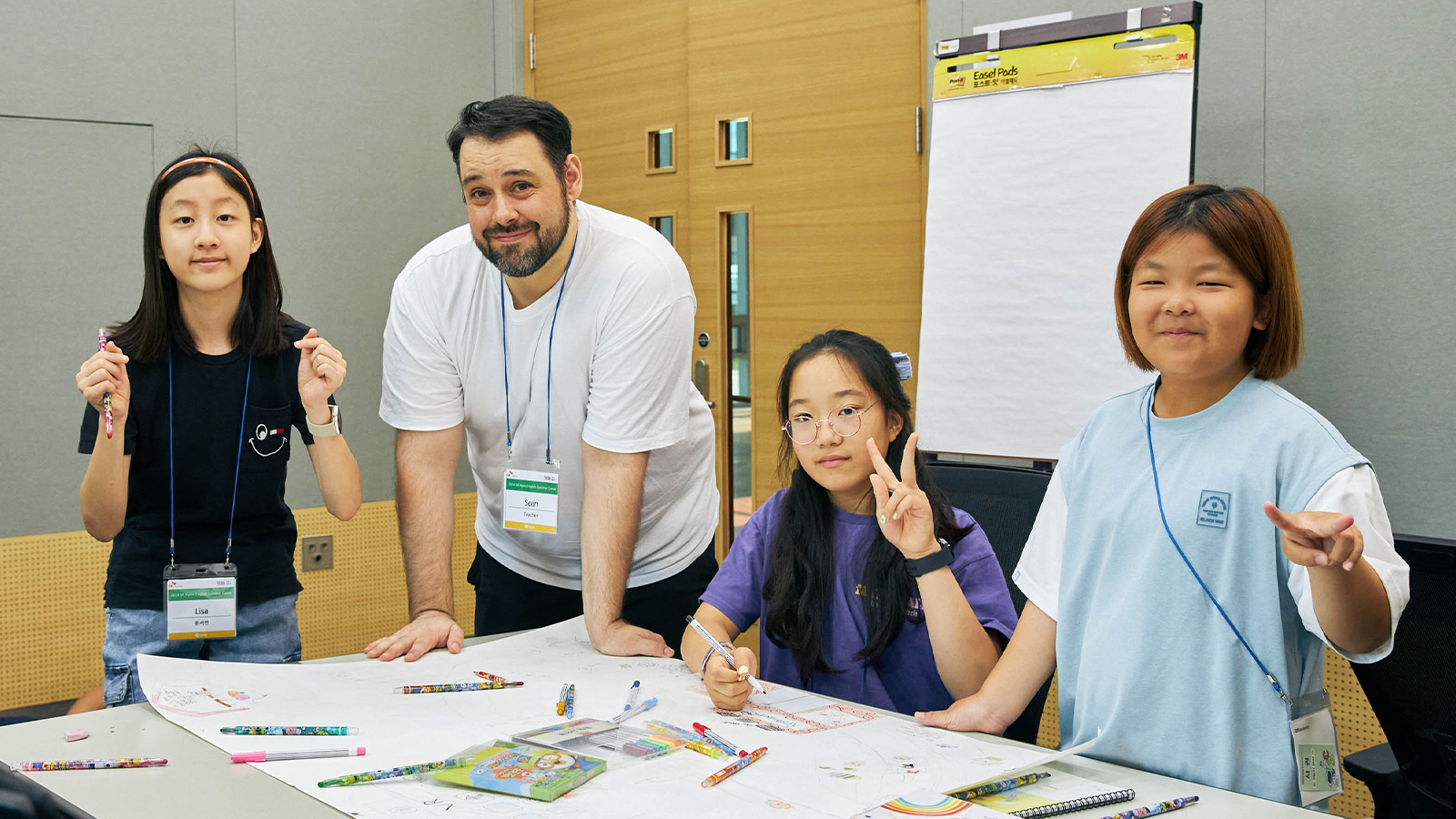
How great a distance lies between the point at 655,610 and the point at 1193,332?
1239mm

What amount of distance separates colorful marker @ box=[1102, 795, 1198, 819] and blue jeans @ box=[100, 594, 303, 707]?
4.68ft

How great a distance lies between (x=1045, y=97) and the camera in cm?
279

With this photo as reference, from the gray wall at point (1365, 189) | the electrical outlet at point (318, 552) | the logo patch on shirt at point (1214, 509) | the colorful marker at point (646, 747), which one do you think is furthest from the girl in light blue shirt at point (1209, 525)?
the electrical outlet at point (318, 552)

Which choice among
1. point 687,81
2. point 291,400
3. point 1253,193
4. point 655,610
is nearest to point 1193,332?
point 1253,193

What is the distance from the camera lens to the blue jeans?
1.82 metres

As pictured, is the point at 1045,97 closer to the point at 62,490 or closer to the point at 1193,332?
the point at 1193,332

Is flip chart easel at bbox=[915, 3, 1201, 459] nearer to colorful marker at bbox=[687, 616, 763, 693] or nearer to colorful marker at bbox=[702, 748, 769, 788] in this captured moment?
colorful marker at bbox=[687, 616, 763, 693]

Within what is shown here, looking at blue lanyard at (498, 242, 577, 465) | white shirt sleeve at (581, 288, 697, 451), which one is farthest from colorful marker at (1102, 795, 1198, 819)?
blue lanyard at (498, 242, 577, 465)

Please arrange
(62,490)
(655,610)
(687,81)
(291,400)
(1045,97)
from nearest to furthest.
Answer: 1. (291,400)
2. (655,610)
3. (1045,97)
4. (62,490)
5. (687,81)

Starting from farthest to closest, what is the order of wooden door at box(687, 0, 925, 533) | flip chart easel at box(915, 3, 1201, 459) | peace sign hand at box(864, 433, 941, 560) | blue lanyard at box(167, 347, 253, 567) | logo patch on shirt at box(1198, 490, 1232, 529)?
wooden door at box(687, 0, 925, 533)
flip chart easel at box(915, 3, 1201, 459)
blue lanyard at box(167, 347, 253, 567)
peace sign hand at box(864, 433, 941, 560)
logo patch on shirt at box(1198, 490, 1232, 529)

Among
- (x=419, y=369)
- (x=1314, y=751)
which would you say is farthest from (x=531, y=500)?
(x=1314, y=751)

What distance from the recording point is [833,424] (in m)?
1.73

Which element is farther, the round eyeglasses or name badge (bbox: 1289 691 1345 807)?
the round eyeglasses

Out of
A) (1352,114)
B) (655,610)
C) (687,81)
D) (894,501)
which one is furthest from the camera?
(687,81)
